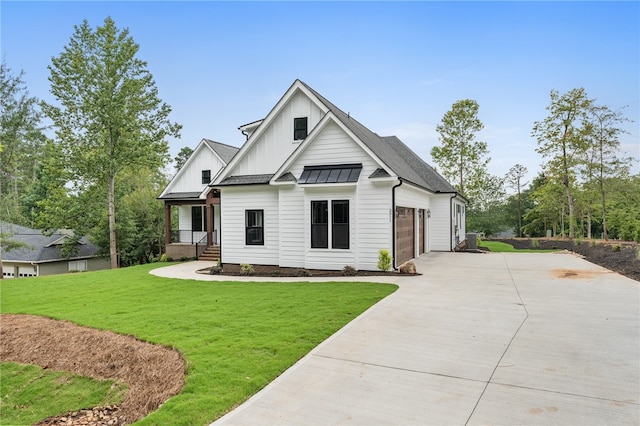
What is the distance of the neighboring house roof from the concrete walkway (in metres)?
24.9

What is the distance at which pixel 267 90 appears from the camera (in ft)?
73.6

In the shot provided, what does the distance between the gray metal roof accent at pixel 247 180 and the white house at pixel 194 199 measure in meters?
6.75

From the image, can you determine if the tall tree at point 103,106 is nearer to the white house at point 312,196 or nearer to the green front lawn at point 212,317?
the green front lawn at point 212,317

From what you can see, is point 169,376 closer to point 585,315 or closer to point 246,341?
point 246,341

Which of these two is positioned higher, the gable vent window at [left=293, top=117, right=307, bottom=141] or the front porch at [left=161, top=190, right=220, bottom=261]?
the gable vent window at [left=293, top=117, right=307, bottom=141]

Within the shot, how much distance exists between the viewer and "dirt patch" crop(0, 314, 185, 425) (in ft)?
14.2

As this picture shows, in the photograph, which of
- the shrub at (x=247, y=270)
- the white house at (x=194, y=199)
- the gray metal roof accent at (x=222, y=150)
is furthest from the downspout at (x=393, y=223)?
the gray metal roof accent at (x=222, y=150)

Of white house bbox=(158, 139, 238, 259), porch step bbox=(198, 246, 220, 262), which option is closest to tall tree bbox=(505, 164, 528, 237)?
white house bbox=(158, 139, 238, 259)

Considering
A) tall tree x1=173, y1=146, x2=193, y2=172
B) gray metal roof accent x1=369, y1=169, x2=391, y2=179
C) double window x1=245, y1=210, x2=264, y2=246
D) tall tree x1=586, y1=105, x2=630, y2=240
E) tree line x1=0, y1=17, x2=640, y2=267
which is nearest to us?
gray metal roof accent x1=369, y1=169, x2=391, y2=179

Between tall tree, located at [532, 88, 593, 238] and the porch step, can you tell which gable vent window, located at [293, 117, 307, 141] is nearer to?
the porch step

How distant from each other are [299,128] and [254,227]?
4467 millimetres

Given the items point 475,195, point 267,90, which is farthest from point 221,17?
point 475,195

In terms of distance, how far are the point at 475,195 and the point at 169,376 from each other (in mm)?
32719

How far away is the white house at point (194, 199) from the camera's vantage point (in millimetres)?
21547
